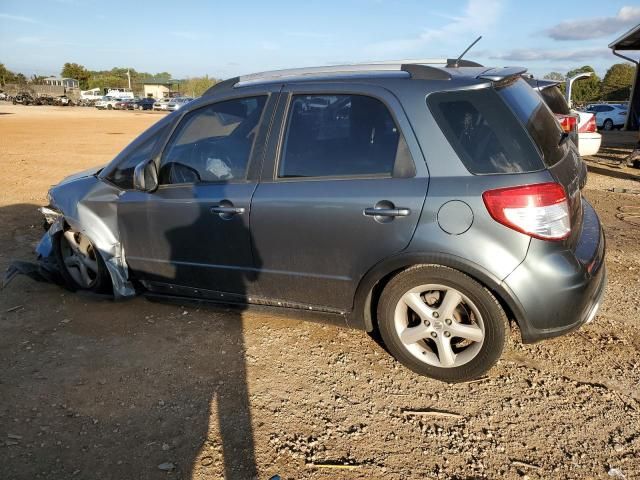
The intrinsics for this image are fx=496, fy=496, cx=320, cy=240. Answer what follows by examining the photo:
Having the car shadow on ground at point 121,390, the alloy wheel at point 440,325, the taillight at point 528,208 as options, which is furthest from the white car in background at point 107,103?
the taillight at point 528,208

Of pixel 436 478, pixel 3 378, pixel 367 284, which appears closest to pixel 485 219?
pixel 367 284

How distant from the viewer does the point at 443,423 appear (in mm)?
2713

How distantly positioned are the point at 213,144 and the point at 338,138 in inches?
39.5

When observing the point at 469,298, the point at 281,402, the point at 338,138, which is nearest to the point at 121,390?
the point at 281,402

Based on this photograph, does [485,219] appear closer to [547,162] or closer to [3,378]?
[547,162]

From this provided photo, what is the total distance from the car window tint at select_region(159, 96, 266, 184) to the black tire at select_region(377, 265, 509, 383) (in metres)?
1.29

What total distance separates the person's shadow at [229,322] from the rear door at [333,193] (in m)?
0.17

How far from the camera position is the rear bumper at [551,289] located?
265 cm

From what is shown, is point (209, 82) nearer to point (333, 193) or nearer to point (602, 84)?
point (602, 84)

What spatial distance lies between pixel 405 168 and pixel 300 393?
1.49 metres

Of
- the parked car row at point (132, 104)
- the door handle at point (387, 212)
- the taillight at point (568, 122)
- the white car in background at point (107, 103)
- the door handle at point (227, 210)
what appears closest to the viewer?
the door handle at point (387, 212)

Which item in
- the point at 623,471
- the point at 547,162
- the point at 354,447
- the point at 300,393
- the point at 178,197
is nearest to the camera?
the point at 623,471

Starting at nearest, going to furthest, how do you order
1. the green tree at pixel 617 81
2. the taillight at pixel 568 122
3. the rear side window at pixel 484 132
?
the rear side window at pixel 484 132, the taillight at pixel 568 122, the green tree at pixel 617 81

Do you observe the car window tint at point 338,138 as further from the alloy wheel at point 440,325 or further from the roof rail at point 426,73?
the alloy wheel at point 440,325
